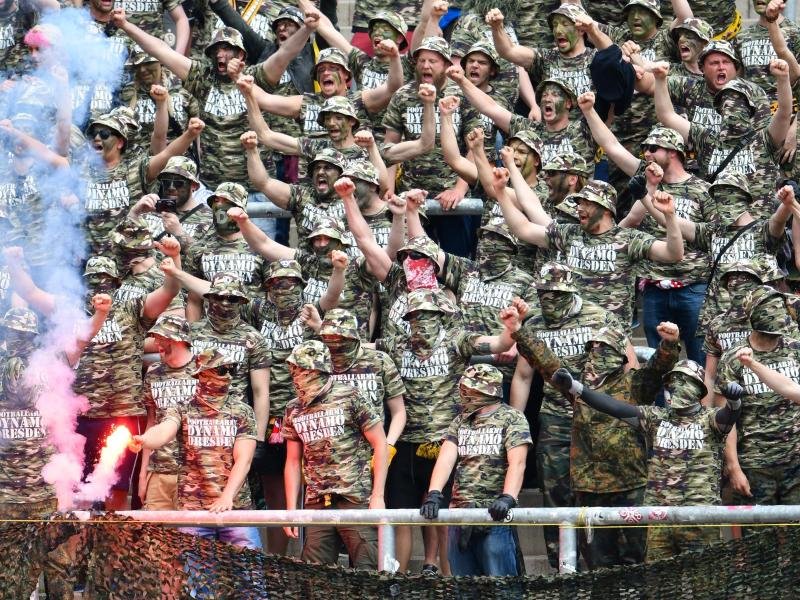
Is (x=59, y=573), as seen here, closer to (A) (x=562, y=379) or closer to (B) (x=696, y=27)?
(A) (x=562, y=379)

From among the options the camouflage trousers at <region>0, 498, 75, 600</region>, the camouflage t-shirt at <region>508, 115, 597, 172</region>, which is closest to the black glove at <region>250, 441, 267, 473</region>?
the camouflage trousers at <region>0, 498, 75, 600</region>

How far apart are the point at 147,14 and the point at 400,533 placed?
5977 mm

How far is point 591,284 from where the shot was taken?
15062 millimetres

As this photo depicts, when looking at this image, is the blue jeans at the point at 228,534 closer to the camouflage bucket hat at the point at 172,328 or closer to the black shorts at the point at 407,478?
the black shorts at the point at 407,478

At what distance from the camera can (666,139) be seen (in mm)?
15773

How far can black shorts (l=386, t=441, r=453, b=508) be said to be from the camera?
14.3m

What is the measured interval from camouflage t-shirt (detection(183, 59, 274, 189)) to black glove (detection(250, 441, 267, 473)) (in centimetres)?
316

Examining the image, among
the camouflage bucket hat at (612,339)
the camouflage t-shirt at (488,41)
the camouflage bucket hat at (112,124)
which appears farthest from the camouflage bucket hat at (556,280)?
the camouflage bucket hat at (112,124)

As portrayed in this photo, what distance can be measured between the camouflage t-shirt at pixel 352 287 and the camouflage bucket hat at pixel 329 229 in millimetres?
193

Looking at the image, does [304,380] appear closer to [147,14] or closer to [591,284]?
[591,284]

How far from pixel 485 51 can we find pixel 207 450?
15.9 feet

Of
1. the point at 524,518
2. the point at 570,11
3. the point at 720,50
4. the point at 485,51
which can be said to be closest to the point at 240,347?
the point at 524,518

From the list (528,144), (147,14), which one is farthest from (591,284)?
(147,14)

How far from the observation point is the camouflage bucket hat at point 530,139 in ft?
52.5
